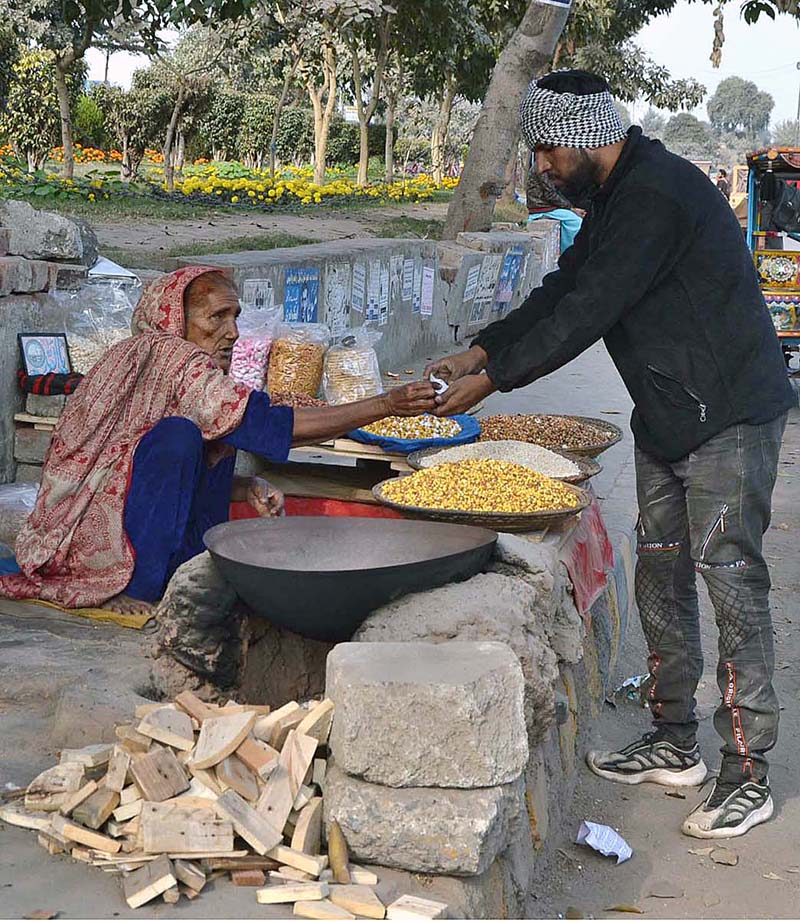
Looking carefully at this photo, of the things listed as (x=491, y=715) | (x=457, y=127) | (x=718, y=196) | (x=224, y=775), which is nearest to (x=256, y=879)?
(x=224, y=775)

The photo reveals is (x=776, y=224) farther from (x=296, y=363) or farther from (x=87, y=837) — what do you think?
(x=87, y=837)

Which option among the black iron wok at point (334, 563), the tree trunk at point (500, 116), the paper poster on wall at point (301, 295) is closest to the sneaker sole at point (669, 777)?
the black iron wok at point (334, 563)

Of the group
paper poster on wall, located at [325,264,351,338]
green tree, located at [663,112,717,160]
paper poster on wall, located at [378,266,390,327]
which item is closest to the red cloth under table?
paper poster on wall, located at [325,264,351,338]

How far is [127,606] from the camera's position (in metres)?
4.01

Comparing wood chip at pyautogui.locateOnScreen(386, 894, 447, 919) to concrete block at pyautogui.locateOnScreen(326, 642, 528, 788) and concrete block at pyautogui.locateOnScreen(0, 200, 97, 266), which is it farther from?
concrete block at pyautogui.locateOnScreen(0, 200, 97, 266)

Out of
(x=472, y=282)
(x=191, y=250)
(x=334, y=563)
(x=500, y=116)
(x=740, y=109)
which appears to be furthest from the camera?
(x=740, y=109)

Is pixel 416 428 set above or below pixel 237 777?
above

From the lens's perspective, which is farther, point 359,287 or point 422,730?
point 359,287

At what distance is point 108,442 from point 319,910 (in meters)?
2.23

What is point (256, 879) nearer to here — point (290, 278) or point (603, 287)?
point (603, 287)

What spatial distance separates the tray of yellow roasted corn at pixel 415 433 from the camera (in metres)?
4.72

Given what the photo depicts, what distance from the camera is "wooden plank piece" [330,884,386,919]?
222cm

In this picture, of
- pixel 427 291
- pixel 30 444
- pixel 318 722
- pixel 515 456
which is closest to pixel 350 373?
pixel 515 456

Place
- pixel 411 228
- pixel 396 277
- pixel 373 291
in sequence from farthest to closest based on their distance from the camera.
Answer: pixel 411 228
pixel 396 277
pixel 373 291
